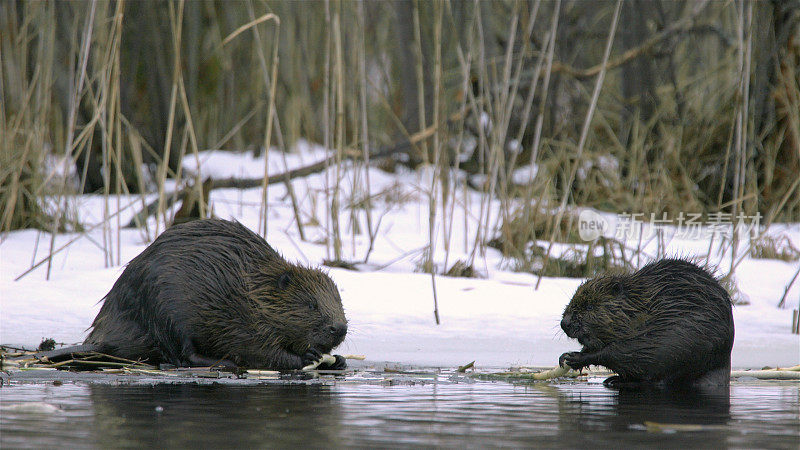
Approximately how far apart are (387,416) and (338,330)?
4.02ft

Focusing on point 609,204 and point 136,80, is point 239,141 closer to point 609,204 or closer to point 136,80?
point 136,80

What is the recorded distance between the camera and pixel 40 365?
3.22 meters

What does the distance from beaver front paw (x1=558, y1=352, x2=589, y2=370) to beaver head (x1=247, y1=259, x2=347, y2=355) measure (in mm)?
810

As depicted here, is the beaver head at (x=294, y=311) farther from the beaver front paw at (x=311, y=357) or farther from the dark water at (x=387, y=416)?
the dark water at (x=387, y=416)

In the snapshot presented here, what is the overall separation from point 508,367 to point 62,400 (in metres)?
1.71

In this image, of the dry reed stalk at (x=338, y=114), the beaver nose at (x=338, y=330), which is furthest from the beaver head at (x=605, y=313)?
the dry reed stalk at (x=338, y=114)

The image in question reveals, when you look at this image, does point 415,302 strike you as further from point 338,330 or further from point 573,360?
point 573,360

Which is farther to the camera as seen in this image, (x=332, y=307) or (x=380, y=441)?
(x=332, y=307)

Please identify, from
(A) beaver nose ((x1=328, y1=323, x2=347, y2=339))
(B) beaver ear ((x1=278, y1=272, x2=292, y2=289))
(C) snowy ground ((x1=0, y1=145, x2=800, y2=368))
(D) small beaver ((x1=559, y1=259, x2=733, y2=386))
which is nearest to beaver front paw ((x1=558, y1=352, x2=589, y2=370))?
(D) small beaver ((x1=559, y1=259, x2=733, y2=386))

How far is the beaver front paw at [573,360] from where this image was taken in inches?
131

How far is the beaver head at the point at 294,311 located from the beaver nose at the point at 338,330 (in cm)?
3

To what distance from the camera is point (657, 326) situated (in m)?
3.40

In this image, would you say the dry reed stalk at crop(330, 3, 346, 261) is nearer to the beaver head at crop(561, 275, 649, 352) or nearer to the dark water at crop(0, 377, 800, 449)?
the beaver head at crop(561, 275, 649, 352)

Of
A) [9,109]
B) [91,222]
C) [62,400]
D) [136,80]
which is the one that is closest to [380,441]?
[62,400]
